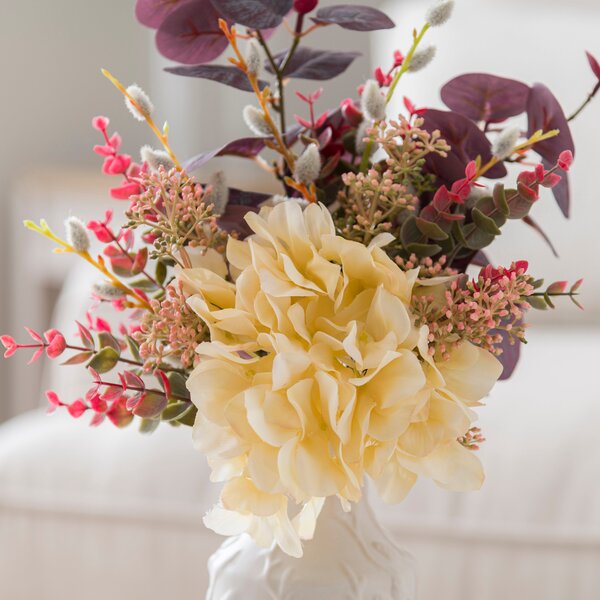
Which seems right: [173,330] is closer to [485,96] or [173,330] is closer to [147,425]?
[147,425]

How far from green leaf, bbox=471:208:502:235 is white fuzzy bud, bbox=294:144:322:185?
0.09m

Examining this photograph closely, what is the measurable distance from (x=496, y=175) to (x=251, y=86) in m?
0.17

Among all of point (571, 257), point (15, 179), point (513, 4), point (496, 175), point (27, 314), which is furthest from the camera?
point (15, 179)

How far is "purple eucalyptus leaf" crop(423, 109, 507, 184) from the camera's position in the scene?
57cm

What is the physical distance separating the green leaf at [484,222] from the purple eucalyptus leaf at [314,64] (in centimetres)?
16

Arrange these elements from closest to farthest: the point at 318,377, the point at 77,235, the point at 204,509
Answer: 1. the point at 318,377
2. the point at 77,235
3. the point at 204,509

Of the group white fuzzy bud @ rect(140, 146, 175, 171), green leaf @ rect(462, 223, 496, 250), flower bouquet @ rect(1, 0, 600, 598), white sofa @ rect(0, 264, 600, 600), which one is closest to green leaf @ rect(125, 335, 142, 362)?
flower bouquet @ rect(1, 0, 600, 598)

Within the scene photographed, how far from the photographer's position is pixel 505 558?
3.20 ft

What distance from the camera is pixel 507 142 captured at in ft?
1.82

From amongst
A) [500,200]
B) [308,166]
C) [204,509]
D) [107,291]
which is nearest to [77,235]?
[107,291]

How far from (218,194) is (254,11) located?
0.11 meters

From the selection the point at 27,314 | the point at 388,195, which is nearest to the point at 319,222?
the point at 388,195

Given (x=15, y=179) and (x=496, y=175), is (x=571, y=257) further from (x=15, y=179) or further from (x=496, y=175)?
(x=15, y=179)

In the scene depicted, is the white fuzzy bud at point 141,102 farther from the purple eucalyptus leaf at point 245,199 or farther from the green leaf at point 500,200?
the green leaf at point 500,200
